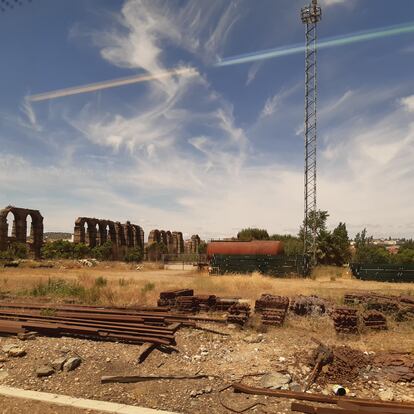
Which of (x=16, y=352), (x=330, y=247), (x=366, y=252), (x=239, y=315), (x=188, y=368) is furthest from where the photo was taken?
(x=366, y=252)

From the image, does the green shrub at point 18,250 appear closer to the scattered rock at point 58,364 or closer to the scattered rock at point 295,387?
the scattered rock at point 58,364

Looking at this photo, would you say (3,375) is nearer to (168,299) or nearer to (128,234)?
(168,299)

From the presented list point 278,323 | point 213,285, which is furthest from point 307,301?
point 213,285

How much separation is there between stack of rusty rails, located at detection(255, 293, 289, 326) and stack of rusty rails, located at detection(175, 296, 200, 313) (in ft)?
6.19

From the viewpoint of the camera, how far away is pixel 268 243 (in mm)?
29516

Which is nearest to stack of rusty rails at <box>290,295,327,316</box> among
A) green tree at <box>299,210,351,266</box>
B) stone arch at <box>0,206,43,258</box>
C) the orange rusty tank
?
the orange rusty tank

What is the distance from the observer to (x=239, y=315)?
10008 millimetres

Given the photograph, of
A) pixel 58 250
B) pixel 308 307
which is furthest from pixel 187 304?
pixel 58 250

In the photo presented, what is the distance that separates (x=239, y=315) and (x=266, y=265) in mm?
15872

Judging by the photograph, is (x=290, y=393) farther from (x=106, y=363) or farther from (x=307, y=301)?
(x=307, y=301)

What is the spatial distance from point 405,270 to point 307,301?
49.3 feet

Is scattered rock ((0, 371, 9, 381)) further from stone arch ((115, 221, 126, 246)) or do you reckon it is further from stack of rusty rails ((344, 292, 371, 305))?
stone arch ((115, 221, 126, 246))

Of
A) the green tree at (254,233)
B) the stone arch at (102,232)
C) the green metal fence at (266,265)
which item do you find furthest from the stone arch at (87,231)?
the green metal fence at (266,265)

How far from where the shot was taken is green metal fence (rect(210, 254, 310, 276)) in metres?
25.2
